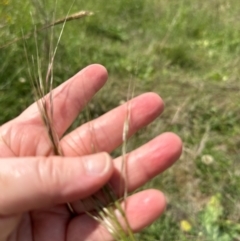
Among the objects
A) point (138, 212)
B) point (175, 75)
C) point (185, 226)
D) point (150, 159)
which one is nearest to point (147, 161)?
point (150, 159)

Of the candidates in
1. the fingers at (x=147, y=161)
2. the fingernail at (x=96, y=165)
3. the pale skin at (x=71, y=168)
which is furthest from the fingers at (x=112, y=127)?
the fingernail at (x=96, y=165)

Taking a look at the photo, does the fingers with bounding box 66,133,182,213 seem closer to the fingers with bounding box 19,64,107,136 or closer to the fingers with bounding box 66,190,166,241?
the fingers with bounding box 66,190,166,241

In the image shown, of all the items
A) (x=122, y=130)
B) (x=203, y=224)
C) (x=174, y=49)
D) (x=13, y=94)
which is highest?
(x=122, y=130)

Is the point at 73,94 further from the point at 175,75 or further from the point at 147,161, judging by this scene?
the point at 175,75

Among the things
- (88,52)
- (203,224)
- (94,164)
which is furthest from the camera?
(88,52)

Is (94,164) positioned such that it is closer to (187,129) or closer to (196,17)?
(187,129)

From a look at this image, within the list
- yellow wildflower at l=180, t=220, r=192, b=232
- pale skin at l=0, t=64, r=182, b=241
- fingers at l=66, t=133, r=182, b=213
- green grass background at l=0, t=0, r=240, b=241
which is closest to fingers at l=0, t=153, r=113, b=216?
pale skin at l=0, t=64, r=182, b=241

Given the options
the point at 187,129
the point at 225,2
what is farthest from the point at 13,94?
the point at 225,2
